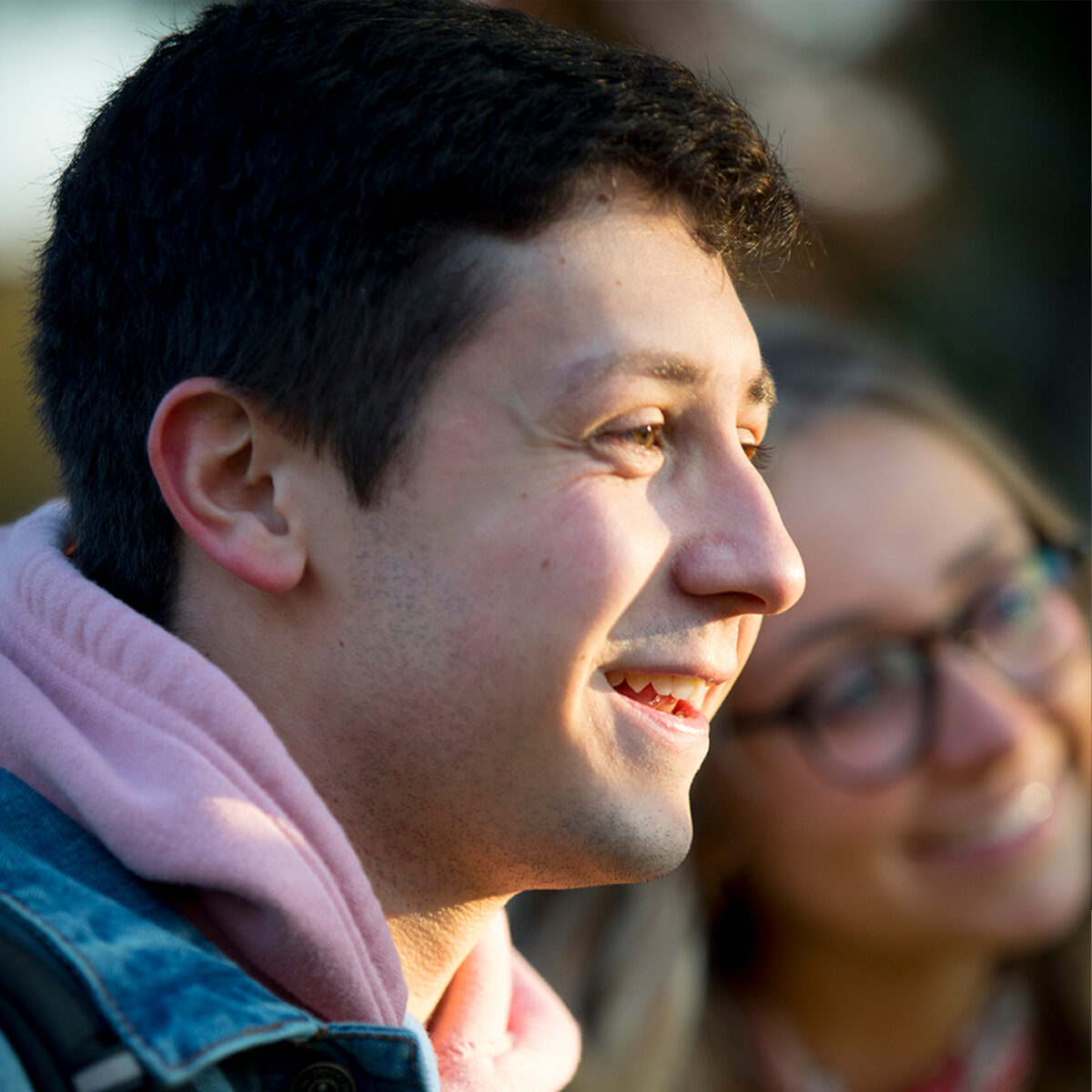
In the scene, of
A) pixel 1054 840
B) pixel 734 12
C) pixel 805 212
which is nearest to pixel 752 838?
pixel 1054 840

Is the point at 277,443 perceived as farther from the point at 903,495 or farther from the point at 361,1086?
the point at 903,495

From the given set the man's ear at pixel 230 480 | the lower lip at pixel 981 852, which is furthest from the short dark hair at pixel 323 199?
the lower lip at pixel 981 852

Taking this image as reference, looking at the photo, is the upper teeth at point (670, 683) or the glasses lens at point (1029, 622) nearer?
the upper teeth at point (670, 683)

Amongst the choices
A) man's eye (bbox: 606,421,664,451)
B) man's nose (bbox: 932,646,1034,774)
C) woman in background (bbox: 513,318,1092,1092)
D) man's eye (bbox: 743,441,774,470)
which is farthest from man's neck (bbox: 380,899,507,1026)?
man's nose (bbox: 932,646,1034,774)

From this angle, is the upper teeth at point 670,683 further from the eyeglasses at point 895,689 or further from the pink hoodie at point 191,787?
the eyeglasses at point 895,689

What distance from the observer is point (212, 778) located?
67.7 inches

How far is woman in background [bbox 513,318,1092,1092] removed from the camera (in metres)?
3.68

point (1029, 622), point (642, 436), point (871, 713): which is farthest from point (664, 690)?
point (1029, 622)

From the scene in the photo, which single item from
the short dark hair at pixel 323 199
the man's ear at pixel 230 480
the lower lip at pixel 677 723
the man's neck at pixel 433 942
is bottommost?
the man's neck at pixel 433 942

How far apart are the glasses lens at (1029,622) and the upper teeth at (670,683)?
1.89 meters

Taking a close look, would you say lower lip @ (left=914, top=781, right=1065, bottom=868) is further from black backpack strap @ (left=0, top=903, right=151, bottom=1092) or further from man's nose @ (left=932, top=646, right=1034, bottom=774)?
black backpack strap @ (left=0, top=903, right=151, bottom=1092)

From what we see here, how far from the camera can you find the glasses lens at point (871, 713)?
365 cm

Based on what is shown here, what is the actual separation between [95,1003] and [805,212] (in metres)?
1.95

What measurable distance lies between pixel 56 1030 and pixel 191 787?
0.35 meters
